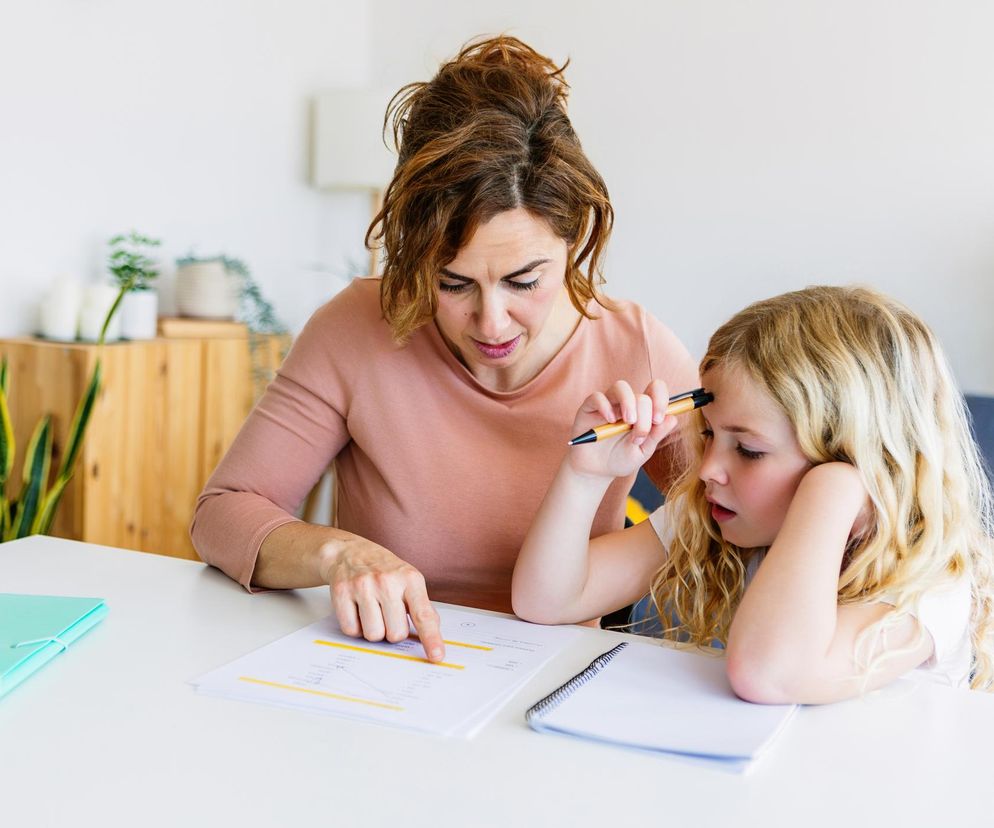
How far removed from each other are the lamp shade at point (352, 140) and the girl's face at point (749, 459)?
104 inches

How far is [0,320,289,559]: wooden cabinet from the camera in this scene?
9.07 feet

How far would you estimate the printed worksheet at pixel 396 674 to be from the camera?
919 mm

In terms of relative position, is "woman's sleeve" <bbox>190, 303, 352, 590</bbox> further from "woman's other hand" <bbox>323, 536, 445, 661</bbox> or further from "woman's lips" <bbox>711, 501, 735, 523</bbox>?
"woman's lips" <bbox>711, 501, 735, 523</bbox>

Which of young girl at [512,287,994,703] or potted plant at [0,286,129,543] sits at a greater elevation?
young girl at [512,287,994,703]

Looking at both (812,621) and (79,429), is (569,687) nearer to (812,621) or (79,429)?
(812,621)

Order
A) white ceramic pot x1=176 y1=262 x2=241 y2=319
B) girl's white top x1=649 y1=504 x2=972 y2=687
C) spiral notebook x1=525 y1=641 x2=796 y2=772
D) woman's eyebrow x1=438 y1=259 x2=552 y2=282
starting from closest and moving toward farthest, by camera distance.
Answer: spiral notebook x1=525 y1=641 x2=796 y2=772 < girl's white top x1=649 y1=504 x2=972 y2=687 < woman's eyebrow x1=438 y1=259 x2=552 y2=282 < white ceramic pot x1=176 y1=262 x2=241 y2=319

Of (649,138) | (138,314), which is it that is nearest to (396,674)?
(138,314)

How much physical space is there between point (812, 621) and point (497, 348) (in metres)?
0.55

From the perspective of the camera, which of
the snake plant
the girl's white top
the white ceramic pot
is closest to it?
the girl's white top

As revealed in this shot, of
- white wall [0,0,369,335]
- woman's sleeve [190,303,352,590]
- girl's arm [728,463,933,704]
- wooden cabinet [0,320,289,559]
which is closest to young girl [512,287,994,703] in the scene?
girl's arm [728,463,933,704]

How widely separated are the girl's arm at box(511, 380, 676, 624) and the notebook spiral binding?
140 mm

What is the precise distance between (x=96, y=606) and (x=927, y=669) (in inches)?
35.0

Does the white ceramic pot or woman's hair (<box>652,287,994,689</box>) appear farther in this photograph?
the white ceramic pot

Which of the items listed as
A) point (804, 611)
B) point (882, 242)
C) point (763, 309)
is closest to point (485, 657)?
point (804, 611)
